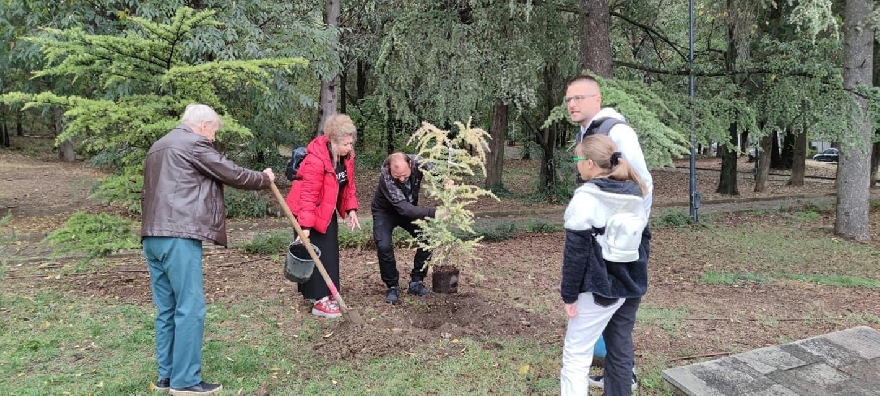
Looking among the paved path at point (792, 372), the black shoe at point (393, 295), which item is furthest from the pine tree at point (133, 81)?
the paved path at point (792, 372)

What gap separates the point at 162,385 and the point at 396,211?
2227 millimetres

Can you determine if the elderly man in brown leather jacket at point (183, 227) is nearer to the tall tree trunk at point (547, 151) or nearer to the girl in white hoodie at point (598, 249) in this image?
the girl in white hoodie at point (598, 249)

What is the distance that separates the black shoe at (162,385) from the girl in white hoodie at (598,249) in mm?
2330

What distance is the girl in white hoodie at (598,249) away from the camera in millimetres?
2664

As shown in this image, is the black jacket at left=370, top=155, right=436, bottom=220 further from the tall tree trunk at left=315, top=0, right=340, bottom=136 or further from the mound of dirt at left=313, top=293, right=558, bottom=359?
the tall tree trunk at left=315, top=0, right=340, bottom=136

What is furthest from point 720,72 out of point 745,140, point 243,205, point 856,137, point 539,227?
point 745,140

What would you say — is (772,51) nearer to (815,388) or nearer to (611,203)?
(815,388)

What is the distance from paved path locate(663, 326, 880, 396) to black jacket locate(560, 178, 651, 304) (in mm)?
999

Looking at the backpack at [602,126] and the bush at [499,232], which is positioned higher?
the backpack at [602,126]

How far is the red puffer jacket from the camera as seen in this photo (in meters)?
4.39

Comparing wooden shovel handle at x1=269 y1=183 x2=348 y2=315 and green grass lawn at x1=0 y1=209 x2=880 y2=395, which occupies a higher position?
wooden shovel handle at x1=269 y1=183 x2=348 y2=315

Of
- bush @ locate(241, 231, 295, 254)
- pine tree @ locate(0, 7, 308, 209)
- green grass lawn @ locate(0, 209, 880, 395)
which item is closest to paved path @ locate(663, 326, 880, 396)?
green grass lawn @ locate(0, 209, 880, 395)

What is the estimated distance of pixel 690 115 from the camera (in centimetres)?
853

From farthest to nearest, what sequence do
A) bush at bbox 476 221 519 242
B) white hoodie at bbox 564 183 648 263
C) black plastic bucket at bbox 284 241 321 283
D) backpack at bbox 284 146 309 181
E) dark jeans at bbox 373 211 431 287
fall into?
1. bush at bbox 476 221 519 242
2. dark jeans at bbox 373 211 431 287
3. backpack at bbox 284 146 309 181
4. black plastic bucket at bbox 284 241 321 283
5. white hoodie at bbox 564 183 648 263
